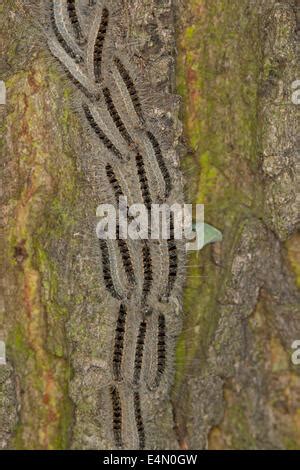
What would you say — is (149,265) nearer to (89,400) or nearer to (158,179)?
(158,179)

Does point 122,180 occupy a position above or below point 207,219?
above

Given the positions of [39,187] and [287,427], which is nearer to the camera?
[39,187]

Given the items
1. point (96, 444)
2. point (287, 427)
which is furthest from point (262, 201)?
point (96, 444)

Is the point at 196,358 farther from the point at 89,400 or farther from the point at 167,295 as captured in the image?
the point at 89,400

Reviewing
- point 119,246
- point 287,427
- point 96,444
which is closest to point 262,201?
point 119,246
